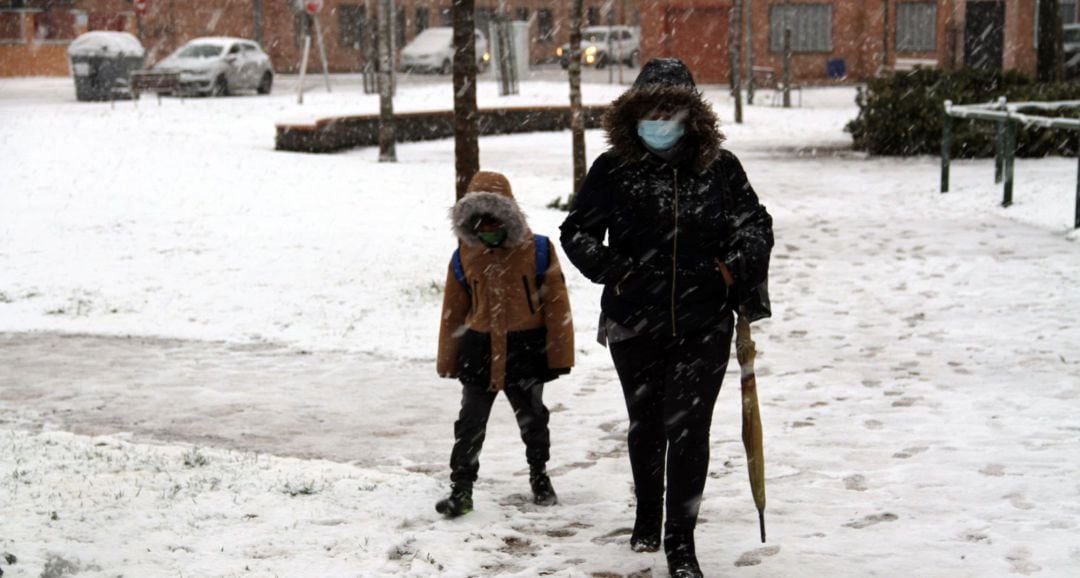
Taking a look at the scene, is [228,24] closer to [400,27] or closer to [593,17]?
[400,27]

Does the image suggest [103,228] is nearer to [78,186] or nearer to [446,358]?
[78,186]

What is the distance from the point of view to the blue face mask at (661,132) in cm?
457

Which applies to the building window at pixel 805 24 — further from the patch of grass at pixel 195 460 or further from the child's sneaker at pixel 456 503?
the child's sneaker at pixel 456 503

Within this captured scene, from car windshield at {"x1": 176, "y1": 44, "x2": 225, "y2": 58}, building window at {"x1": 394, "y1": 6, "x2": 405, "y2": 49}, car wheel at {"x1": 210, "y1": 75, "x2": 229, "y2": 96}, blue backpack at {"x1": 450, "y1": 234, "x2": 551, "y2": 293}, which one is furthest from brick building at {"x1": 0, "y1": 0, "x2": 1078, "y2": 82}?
blue backpack at {"x1": 450, "y1": 234, "x2": 551, "y2": 293}

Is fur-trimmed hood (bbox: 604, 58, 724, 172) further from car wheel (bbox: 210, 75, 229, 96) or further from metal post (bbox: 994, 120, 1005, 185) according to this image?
car wheel (bbox: 210, 75, 229, 96)

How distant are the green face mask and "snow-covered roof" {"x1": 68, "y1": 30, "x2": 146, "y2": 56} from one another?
83.1 ft

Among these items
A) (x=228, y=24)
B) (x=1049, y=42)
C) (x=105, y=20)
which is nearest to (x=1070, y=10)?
(x=1049, y=42)

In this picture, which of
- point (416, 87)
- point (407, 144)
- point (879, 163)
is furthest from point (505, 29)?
point (879, 163)

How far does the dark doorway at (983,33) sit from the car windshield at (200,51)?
2229 centimetres

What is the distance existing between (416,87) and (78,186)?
22.8 metres

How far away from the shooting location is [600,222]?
15.8 ft

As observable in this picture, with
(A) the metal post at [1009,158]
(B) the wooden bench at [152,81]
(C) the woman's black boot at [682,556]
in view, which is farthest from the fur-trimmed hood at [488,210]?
(B) the wooden bench at [152,81]

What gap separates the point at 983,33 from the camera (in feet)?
139

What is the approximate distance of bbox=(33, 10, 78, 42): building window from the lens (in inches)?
1806
